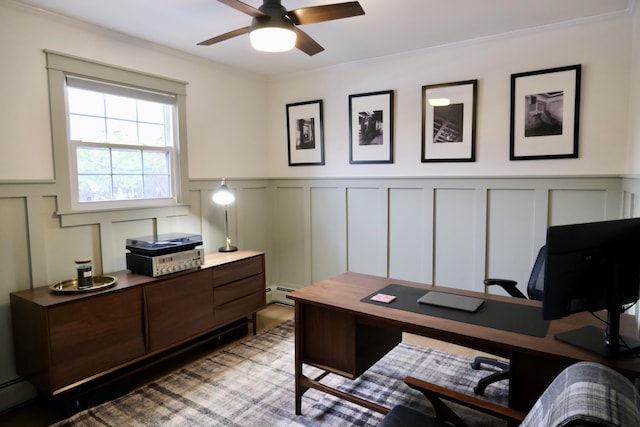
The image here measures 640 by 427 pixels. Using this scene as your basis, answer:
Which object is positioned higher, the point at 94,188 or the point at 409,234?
the point at 94,188

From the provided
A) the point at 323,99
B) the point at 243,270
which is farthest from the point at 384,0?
the point at 243,270

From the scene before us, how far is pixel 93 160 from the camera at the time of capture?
2.88 meters

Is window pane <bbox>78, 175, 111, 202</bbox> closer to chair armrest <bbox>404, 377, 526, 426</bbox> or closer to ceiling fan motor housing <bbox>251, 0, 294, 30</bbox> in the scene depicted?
ceiling fan motor housing <bbox>251, 0, 294, 30</bbox>

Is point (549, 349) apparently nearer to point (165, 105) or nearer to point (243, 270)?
point (243, 270)

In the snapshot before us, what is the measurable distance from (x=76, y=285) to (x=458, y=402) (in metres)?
2.46

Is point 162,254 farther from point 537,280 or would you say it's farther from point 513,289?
point 537,280

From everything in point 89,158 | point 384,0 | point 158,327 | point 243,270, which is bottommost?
point 158,327

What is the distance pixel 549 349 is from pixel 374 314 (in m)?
0.75

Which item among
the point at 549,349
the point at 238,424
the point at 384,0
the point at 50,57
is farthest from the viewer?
the point at 50,57

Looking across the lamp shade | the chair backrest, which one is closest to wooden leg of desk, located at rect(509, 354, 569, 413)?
the chair backrest

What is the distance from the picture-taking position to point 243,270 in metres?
3.39

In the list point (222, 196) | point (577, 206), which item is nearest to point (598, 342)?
point (577, 206)

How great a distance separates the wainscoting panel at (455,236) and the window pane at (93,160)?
9.01ft

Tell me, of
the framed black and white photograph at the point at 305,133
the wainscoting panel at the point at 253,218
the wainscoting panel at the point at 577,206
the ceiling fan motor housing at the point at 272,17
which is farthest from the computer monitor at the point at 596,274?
the wainscoting panel at the point at 253,218
